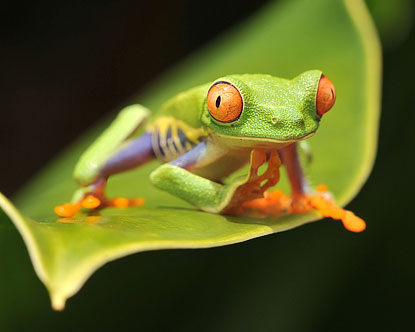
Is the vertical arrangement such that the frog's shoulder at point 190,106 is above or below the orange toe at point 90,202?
above

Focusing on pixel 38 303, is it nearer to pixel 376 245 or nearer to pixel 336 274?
pixel 336 274

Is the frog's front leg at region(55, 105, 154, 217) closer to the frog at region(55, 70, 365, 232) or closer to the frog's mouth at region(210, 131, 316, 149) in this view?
the frog at region(55, 70, 365, 232)

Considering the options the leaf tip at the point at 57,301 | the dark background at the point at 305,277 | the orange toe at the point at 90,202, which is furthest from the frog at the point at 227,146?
the leaf tip at the point at 57,301

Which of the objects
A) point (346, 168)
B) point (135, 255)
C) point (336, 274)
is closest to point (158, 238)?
point (135, 255)

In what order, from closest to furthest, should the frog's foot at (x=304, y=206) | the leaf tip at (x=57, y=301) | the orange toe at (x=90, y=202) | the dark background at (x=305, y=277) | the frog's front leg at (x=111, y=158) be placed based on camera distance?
1. the leaf tip at (x=57, y=301)
2. the dark background at (x=305, y=277)
3. the frog's foot at (x=304, y=206)
4. the orange toe at (x=90, y=202)
5. the frog's front leg at (x=111, y=158)

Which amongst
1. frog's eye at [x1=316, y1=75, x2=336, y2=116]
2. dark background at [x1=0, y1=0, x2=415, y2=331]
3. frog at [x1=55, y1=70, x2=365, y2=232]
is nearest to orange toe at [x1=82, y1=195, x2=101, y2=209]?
frog at [x1=55, y1=70, x2=365, y2=232]

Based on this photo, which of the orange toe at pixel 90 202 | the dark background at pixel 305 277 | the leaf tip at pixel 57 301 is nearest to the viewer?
the leaf tip at pixel 57 301

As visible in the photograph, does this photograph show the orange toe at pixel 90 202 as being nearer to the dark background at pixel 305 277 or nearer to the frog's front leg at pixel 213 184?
the frog's front leg at pixel 213 184

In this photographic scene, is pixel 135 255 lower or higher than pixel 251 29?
lower
